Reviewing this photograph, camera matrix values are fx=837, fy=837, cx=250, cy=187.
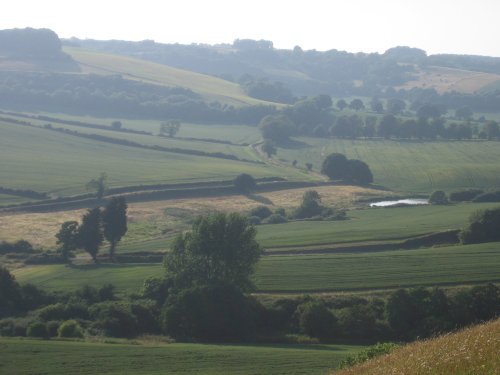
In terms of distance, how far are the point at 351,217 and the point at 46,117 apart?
325ft

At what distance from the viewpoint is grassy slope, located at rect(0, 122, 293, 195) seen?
113688 mm

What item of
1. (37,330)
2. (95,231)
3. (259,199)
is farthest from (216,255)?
(259,199)

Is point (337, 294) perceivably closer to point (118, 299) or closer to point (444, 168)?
point (118, 299)

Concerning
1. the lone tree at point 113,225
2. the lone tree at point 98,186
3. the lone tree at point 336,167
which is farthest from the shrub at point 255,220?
the lone tree at point 336,167

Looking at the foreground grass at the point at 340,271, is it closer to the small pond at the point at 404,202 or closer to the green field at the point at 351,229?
the green field at the point at 351,229

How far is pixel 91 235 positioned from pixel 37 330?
25231 millimetres

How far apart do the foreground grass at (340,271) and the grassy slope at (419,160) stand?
5423cm

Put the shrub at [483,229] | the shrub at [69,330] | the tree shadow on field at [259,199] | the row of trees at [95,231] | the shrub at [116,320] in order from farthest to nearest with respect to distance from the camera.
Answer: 1. the tree shadow on field at [259,199]
2. the row of trees at [95,231]
3. the shrub at [483,229]
4. the shrub at [116,320]
5. the shrub at [69,330]

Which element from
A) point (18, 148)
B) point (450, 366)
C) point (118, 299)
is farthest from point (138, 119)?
point (450, 366)

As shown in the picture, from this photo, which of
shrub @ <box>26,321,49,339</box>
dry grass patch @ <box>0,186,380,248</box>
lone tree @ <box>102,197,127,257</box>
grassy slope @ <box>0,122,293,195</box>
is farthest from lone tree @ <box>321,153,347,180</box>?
shrub @ <box>26,321,49,339</box>

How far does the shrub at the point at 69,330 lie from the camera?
48.0 m

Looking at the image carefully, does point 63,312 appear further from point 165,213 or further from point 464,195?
point 464,195

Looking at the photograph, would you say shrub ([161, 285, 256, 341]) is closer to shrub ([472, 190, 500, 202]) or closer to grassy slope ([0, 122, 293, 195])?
grassy slope ([0, 122, 293, 195])

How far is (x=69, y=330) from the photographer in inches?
1897
